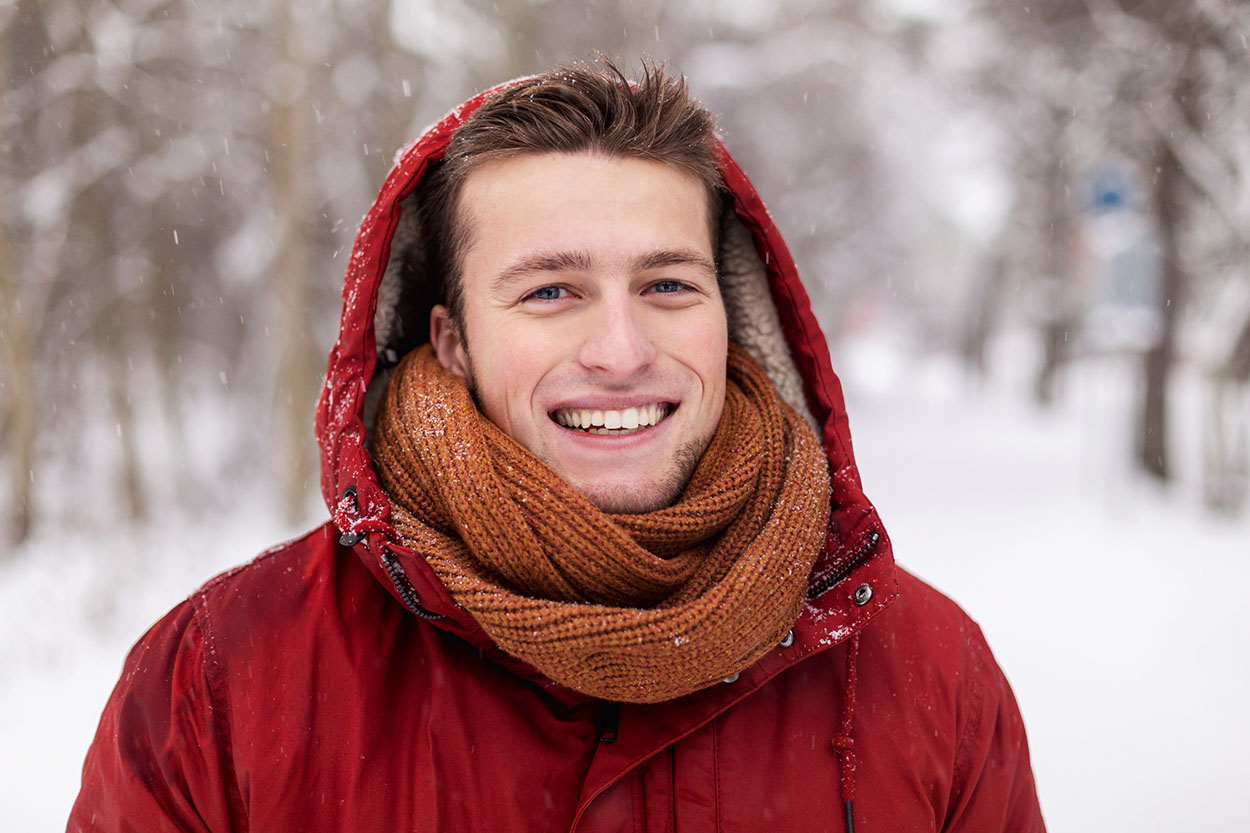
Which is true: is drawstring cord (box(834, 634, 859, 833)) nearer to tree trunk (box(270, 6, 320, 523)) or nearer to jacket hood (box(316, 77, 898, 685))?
jacket hood (box(316, 77, 898, 685))

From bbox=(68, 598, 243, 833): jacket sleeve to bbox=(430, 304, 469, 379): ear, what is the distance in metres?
0.81

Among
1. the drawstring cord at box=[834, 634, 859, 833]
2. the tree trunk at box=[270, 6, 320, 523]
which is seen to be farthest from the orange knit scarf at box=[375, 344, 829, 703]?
the tree trunk at box=[270, 6, 320, 523]

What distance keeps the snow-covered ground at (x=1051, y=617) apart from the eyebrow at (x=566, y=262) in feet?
12.3

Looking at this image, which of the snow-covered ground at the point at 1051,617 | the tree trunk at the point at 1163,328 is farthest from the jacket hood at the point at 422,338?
the tree trunk at the point at 1163,328

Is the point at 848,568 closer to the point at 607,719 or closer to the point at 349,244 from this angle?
the point at 607,719

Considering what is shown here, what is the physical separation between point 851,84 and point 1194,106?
10082 mm

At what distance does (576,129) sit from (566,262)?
302 millimetres

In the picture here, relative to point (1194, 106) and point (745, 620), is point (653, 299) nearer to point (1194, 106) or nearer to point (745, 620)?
point (745, 620)

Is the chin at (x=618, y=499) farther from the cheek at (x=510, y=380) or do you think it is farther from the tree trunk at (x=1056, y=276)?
the tree trunk at (x=1056, y=276)

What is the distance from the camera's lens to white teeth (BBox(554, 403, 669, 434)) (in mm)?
1886

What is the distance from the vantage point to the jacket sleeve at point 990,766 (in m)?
1.84

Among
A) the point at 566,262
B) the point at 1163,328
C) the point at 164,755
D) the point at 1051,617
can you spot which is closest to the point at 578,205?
the point at 566,262

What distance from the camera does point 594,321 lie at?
6.19 ft

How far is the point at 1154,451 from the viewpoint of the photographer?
11.5 meters
